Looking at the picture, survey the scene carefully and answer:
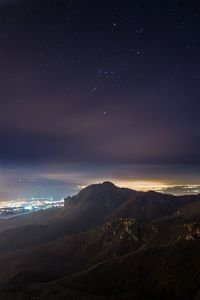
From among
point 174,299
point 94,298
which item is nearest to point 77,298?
point 94,298

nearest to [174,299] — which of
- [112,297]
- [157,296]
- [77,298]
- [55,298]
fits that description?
[157,296]

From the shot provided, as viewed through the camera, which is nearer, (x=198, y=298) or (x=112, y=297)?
(x=198, y=298)

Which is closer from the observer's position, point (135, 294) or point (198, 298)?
point (198, 298)

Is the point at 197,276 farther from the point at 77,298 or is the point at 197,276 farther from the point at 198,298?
the point at 77,298

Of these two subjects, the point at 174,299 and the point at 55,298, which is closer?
the point at 174,299

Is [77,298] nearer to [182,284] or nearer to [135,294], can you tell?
[135,294]

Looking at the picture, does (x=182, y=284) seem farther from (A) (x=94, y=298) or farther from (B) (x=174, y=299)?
(A) (x=94, y=298)

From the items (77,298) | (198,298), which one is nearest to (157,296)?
(198,298)
